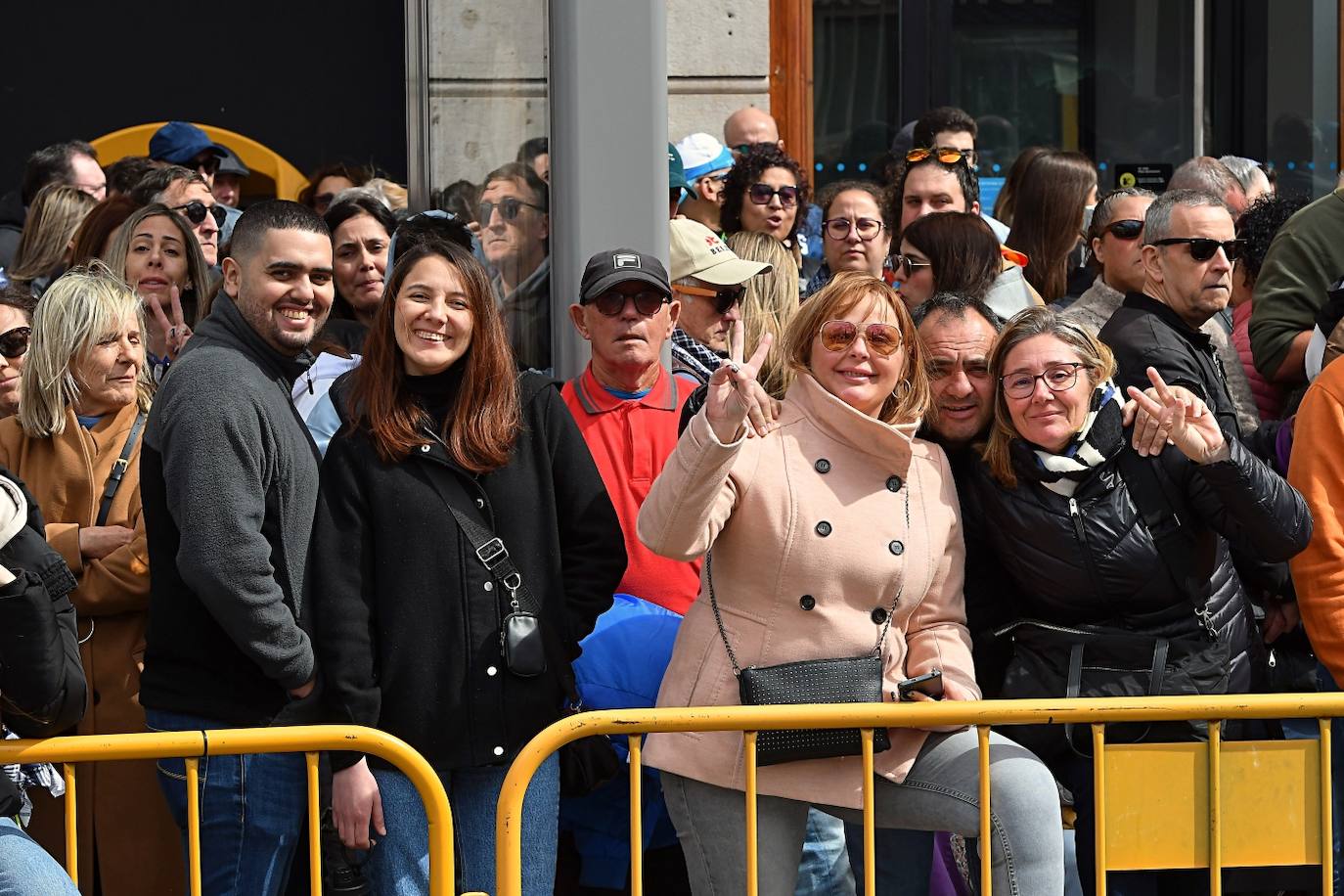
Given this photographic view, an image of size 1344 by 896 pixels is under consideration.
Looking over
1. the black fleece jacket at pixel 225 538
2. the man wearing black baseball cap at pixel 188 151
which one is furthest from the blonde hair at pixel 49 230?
the black fleece jacket at pixel 225 538

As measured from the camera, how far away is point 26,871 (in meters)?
3.66

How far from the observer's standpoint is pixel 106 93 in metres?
11.3

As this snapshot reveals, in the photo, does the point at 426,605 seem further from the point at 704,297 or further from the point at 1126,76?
the point at 1126,76

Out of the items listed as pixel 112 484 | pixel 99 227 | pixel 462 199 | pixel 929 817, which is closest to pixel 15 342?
pixel 112 484

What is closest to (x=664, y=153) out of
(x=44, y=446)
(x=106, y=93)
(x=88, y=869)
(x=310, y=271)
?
(x=310, y=271)

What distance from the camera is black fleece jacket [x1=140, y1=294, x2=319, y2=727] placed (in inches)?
159

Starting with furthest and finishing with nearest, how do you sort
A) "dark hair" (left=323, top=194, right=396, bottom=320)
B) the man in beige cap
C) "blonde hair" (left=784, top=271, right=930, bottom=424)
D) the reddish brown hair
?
"dark hair" (left=323, top=194, right=396, bottom=320) < the man in beige cap < "blonde hair" (left=784, top=271, right=930, bottom=424) < the reddish brown hair

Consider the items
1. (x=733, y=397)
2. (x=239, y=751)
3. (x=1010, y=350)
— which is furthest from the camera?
(x=1010, y=350)

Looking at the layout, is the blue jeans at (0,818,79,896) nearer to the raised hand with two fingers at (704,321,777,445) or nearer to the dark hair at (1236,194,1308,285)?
the raised hand with two fingers at (704,321,777,445)

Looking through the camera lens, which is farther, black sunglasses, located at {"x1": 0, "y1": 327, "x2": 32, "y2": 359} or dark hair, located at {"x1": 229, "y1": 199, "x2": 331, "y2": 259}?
black sunglasses, located at {"x1": 0, "y1": 327, "x2": 32, "y2": 359}

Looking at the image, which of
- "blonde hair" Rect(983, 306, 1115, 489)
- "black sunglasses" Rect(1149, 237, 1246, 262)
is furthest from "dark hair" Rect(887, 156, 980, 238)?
"blonde hair" Rect(983, 306, 1115, 489)

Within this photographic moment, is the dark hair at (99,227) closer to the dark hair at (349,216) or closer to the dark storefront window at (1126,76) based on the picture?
the dark hair at (349,216)

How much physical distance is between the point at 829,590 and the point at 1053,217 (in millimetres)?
2847

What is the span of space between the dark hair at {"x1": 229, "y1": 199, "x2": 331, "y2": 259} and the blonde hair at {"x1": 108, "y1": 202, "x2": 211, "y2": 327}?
3.93 ft
